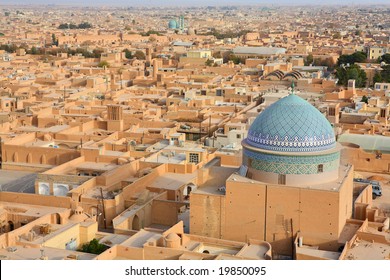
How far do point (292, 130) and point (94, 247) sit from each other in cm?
330

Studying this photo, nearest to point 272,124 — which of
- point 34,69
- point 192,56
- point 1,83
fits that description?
point 1,83

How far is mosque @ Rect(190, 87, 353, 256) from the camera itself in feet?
28.7

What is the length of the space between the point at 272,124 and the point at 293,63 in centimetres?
2683

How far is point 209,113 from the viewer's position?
19531mm

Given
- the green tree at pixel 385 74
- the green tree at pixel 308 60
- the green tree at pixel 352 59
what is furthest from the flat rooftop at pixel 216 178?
the green tree at pixel 308 60

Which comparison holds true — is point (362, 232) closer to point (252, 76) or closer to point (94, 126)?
point (94, 126)

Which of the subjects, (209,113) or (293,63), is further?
(293,63)

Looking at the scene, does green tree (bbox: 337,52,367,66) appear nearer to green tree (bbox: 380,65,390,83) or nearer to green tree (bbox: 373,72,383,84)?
green tree (bbox: 380,65,390,83)

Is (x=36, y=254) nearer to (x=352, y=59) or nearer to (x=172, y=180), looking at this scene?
(x=172, y=180)

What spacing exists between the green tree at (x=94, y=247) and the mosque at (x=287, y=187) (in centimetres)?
167

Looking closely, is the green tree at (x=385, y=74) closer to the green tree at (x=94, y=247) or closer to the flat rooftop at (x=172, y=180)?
the flat rooftop at (x=172, y=180)

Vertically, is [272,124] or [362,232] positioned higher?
[272,124]

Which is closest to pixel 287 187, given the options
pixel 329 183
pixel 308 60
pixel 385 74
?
pixel 329 183

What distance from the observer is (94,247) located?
929 centimetres
